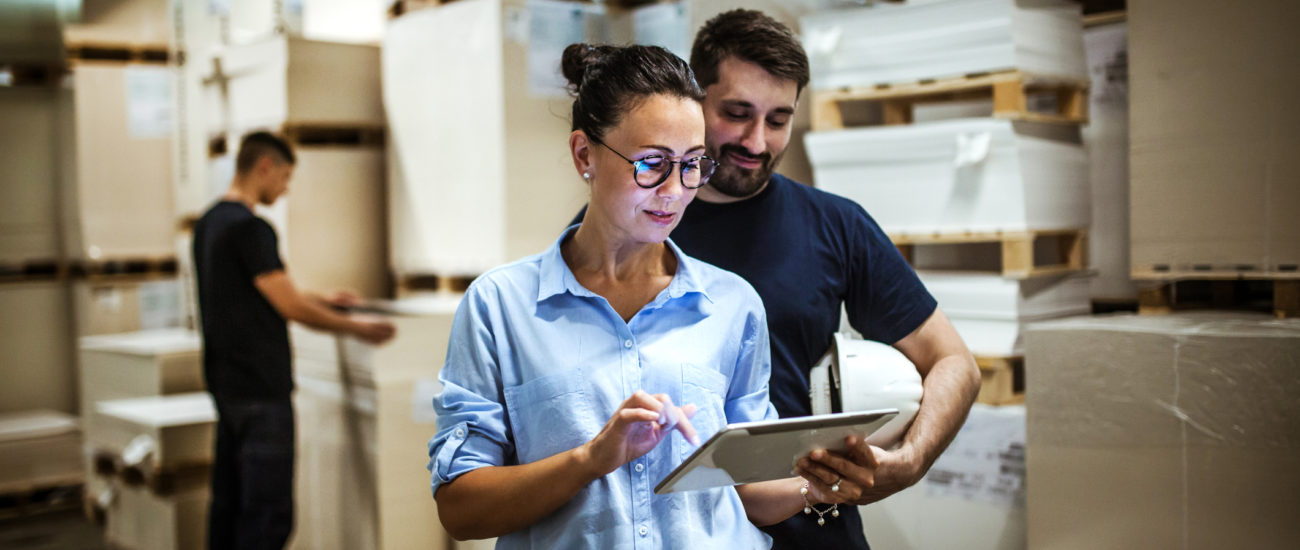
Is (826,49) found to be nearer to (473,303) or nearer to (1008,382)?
(1008,382)

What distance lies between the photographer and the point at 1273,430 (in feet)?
8.53

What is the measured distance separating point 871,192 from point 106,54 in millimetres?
4908

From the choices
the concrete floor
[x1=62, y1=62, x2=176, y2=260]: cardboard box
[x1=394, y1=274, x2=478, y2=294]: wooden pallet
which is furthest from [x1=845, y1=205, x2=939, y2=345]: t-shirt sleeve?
[x1=62, y1=62, x2=176, y2=260]: cardboard box

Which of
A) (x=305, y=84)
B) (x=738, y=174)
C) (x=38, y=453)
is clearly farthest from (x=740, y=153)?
(x=38, y=453)

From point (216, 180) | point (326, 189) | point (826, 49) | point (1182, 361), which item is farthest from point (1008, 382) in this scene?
point (216, 180)

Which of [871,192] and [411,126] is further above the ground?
[411,126]

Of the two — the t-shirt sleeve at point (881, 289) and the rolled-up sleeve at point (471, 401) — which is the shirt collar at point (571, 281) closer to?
the rolled-up sleeve at point (471, 401)

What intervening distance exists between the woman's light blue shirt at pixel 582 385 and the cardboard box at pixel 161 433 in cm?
337

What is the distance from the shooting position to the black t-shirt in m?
4.27

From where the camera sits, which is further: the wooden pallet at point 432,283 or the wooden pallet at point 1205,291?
the wooden pallet at point 432,283

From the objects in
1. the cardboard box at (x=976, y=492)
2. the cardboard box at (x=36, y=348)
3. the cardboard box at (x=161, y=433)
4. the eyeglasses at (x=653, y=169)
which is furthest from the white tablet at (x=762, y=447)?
the cardboard box at (x=36, y=348)

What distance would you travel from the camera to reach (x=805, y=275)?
7.04ft

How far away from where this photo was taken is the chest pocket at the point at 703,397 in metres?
1.71

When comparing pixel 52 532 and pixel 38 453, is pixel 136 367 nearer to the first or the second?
pixel 38 453
